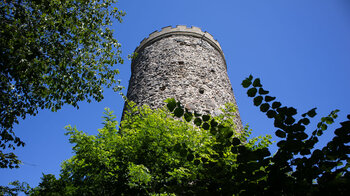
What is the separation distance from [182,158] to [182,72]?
383 cm

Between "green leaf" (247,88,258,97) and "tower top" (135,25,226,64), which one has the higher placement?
"tower top" (135,25,226,64)

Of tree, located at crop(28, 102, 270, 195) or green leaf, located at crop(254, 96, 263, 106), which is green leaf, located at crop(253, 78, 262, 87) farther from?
tree, located at crop(28, 102, 270, 195)

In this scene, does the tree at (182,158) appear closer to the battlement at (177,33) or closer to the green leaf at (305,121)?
the green leaf at (305,121)

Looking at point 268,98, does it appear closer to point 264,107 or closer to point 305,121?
point 264,107

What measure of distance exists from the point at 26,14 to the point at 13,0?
370mm

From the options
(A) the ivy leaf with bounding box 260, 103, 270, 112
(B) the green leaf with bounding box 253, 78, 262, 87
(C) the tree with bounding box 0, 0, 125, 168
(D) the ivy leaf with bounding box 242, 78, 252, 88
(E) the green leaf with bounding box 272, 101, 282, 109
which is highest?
(C) the tree with bounding box 0, 0, 125, 168

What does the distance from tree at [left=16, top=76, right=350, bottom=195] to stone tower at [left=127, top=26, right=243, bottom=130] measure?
1843 millimetres

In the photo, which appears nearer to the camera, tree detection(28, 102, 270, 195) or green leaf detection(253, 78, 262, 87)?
green leaf detection(253, 78, 262, 87)

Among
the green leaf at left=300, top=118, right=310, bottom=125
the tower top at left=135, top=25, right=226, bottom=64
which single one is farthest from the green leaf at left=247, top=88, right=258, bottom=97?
the tower top at left=135, top=25, right=226, bottom=64

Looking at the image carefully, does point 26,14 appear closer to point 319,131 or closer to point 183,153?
point 183,153

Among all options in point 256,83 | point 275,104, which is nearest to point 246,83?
point 256,83

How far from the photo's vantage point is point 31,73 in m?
4.48

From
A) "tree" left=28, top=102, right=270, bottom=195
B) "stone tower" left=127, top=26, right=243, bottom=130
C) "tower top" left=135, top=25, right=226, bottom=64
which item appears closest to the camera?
"tree" left=28, top=102, right=270, bottom=195

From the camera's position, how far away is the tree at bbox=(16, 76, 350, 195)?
1.69 m
